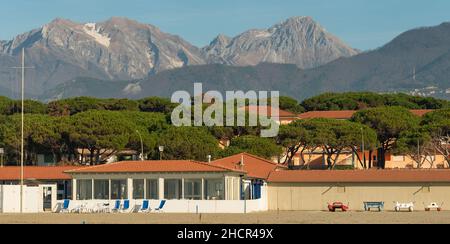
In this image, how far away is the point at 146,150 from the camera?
95.4 m

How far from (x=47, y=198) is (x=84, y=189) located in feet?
7.83

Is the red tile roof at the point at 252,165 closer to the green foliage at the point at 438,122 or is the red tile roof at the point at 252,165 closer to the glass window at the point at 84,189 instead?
the glass window at the point at 84,189

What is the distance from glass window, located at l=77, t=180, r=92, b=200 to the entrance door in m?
1.73

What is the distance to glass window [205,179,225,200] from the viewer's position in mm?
61219

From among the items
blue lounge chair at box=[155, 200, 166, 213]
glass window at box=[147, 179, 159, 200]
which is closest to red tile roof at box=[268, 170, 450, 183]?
glass window at box=[147, 179, 159, 200]

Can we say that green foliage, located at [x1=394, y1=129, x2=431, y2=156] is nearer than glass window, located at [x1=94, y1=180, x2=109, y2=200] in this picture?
No

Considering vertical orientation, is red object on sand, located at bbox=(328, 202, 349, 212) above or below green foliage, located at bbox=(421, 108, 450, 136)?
below

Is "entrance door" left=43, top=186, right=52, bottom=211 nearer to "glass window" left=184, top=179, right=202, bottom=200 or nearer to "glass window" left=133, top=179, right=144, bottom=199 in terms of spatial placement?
"glass window" left=133, top=179, right=144, bottom=199

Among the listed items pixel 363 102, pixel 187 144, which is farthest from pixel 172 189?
pixel 363 102

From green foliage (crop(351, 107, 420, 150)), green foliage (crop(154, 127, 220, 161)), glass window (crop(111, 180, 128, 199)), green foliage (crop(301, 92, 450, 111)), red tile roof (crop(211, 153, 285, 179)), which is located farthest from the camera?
green foliage (crop(301, 92, 450, 111))

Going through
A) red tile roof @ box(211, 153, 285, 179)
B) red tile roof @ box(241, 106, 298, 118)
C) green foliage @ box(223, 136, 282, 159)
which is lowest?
red tile roof @ box(211, 153, 285, 179)
